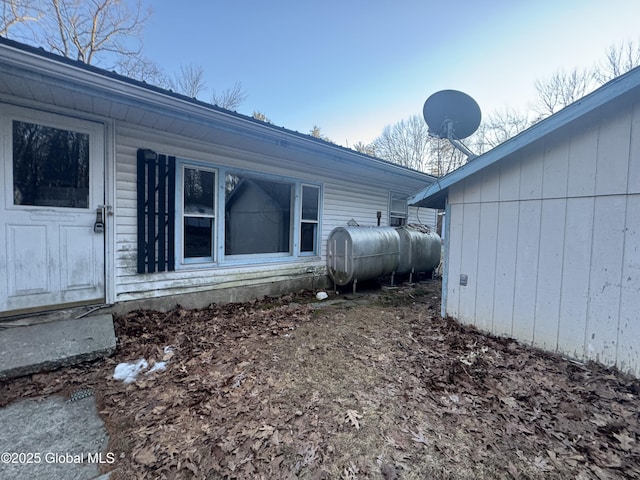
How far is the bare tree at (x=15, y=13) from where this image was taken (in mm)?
8641

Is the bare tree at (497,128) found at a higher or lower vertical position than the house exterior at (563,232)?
higher

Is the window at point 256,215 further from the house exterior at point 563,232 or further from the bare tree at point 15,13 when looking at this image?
the bare tree at point 15,13

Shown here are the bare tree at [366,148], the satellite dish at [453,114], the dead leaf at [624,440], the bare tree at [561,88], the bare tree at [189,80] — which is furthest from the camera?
the bare tree at [366,148]

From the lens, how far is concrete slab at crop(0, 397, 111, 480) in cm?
176

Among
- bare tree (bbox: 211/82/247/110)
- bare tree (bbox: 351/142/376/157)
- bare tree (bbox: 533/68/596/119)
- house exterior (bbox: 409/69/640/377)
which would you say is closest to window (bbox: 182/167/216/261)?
house exterior (bbox: 409/69/640/377)

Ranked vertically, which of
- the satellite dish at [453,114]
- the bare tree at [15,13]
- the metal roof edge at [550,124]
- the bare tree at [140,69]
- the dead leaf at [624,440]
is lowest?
the dead leaf at [624,440]

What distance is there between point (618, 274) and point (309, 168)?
16.7ft

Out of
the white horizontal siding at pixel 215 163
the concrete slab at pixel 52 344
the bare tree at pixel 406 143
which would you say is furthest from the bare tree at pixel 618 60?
the concrete slab at pixel 52 344

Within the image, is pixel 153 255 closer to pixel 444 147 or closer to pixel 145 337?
pixel 145 337

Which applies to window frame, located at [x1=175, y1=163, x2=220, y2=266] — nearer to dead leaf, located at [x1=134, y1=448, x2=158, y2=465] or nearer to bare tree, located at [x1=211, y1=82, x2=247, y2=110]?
dead leaf, located at [x1=134, y1=448, x2=158, y2=465]

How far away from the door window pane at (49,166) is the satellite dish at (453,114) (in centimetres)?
576

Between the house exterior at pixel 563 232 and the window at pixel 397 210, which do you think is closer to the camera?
the house exterior at pixel 563 232

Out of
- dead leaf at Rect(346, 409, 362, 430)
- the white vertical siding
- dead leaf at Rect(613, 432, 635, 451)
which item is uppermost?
the white vertical siding

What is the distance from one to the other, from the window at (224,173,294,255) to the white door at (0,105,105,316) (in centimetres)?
197
